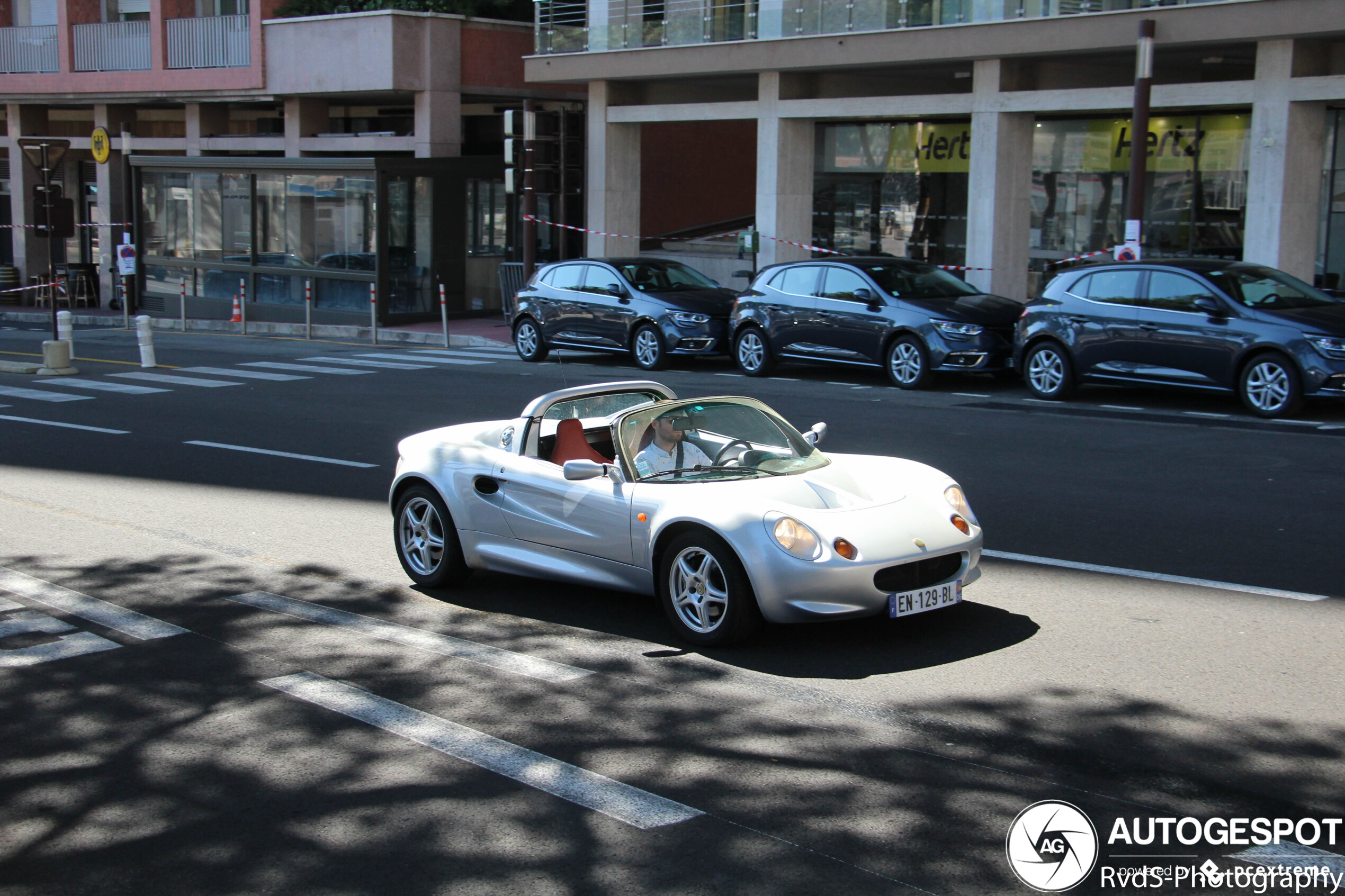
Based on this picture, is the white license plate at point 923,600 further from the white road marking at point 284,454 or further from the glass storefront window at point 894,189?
the glass storefront window at point 894,189

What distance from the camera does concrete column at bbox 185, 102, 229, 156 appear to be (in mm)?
34344

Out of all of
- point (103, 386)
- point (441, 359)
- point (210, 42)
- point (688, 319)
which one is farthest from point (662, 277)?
point (210, 42)

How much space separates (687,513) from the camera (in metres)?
6.63

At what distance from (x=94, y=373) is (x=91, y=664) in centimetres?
1526

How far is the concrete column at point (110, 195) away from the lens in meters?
36.2

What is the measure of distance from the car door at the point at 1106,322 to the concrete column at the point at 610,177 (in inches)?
574

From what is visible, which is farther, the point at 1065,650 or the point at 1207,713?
the point at 1065,650

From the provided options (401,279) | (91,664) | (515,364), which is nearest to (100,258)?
(401,279)

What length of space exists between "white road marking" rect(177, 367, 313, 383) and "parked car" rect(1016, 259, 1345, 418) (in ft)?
32.7

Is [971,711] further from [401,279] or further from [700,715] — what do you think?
[401,279]

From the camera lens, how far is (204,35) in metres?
33.6

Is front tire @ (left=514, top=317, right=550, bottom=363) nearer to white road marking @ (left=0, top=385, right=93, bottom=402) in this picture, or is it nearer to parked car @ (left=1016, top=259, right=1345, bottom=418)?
white road marking @ (left=0, top=385, right=93, bottom=402)

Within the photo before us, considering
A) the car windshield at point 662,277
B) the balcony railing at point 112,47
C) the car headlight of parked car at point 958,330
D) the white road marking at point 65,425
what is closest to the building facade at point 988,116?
the car windshield at point 662,277

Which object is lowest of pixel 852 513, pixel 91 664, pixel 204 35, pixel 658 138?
pixel 91 664
